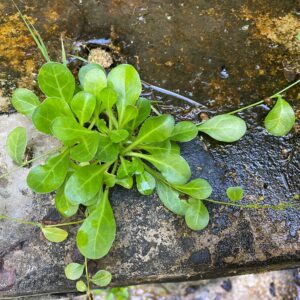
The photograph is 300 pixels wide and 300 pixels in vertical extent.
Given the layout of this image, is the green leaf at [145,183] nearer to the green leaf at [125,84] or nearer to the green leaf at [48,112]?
the green leaf at [125,84]

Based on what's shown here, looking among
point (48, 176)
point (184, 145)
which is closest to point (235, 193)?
point (184, 145)

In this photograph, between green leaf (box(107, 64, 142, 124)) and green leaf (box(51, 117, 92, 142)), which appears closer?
green leaf (box(51, 117, 92, 142))

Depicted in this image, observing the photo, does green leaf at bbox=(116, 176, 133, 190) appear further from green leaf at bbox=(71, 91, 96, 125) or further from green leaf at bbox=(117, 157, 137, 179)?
green leaf at bbox=(71, 91, 96, 125)

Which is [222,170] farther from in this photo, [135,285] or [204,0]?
[204,0]

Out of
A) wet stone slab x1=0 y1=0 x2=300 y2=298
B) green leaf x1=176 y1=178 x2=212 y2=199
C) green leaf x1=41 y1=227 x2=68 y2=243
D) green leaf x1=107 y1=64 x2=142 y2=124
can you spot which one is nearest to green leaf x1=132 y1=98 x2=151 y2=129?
green leaf x1=107 y1=64 x2=142 y2=124

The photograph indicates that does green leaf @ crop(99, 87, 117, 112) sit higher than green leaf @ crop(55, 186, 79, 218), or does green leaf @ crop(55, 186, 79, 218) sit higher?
green leaf @ crop(99, 87, 117, 112)

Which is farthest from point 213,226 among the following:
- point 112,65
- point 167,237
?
point 112,65

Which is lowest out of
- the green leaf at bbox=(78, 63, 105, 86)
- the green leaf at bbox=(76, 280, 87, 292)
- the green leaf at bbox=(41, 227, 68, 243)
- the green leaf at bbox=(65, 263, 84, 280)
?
the green leaf at bbox=(76, 280, 87, 292)
